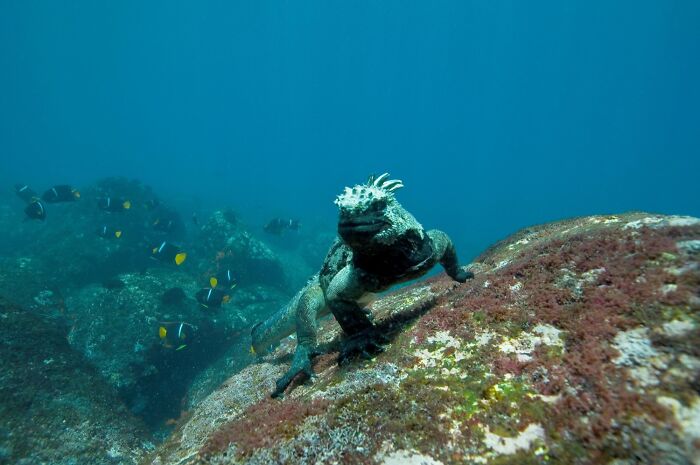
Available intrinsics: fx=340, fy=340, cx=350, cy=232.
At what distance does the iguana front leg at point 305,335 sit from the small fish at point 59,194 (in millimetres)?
15770

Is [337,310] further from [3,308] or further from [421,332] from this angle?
[3,308]

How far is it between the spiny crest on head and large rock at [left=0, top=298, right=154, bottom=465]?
708 centimetres

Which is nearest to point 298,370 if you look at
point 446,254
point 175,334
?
point 446,254

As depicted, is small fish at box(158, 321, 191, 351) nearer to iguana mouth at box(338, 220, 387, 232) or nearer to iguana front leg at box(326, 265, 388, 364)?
iguana front leg at box(326, 265, 388, 364)

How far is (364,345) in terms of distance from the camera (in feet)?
12.0

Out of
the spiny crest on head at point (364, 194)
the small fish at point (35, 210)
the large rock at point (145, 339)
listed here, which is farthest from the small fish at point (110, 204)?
the spiny crest on head at point (364, 194)

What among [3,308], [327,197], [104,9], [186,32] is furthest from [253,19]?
[3,308]

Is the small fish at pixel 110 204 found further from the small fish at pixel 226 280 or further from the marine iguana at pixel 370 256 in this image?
the marine iguana at pixel 370 256

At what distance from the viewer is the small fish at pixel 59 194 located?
50.2 feet

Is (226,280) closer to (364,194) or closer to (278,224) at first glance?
(278,224)

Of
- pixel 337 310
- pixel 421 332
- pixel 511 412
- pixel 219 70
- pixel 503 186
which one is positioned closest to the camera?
pixel 511 412

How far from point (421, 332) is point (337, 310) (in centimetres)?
115

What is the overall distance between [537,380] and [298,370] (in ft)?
8.98

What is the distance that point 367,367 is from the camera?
3.25 meters
